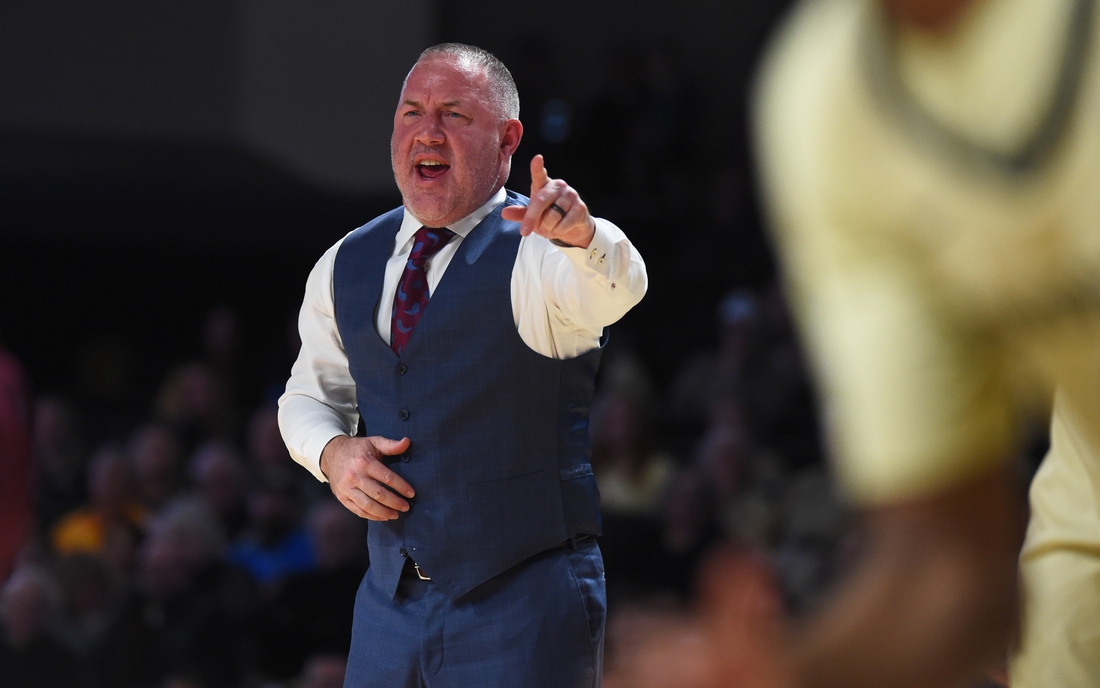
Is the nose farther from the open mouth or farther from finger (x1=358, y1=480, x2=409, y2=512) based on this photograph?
finger (x1=358, y1=480, x2=409, y2=512)

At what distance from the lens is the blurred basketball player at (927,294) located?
2.81 ft

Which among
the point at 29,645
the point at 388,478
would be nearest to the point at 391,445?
the point at 388,478

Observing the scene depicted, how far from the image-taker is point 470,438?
227cm

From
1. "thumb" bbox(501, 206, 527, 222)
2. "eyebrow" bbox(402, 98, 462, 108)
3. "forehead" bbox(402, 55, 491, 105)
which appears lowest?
"thumb" bbox(501, 206, 527, 222)

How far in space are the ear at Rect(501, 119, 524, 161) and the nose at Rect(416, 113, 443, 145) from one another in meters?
0.13

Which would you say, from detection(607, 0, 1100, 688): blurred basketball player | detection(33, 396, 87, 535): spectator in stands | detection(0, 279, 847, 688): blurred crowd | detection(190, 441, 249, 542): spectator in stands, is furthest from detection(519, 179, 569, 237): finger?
detection(33, 396, 87, 535): spectator in stands

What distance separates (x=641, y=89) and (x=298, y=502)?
3539mm

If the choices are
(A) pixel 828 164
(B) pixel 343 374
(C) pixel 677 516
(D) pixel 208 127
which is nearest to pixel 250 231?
(D) pixel 208 127

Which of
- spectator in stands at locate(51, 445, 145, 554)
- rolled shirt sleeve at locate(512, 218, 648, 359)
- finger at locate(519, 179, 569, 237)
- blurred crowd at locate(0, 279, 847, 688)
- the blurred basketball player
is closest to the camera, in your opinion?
the blurred basketball player

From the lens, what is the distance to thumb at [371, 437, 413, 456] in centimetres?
229

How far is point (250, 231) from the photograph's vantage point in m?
7.68

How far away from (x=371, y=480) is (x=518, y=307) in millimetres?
383

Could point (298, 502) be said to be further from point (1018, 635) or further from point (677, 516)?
point (1018, 635)

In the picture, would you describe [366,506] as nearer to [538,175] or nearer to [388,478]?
[388,478]
